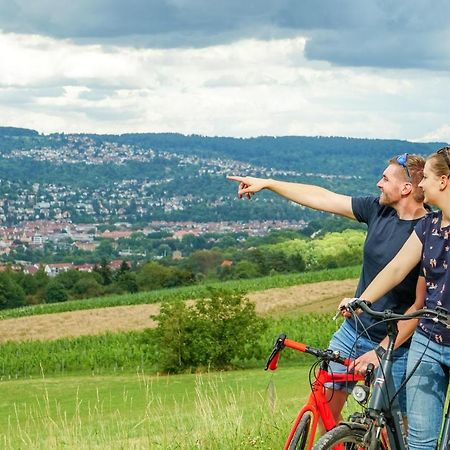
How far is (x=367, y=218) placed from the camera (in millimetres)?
5832

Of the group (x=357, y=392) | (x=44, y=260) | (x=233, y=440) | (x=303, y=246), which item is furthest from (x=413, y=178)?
(x=44, y=260)

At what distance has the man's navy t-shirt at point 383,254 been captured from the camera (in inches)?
218

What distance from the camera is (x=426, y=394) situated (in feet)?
15.9

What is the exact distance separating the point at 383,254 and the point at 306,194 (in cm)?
68

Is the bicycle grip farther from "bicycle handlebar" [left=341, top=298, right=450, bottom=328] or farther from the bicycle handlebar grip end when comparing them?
"bicycle handlebar" [left=341, top=298, right=450, bottom=328]

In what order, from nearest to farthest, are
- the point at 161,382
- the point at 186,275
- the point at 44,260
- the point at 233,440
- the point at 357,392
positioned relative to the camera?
the point at 357,392 → the point at 233,440 → the point at 161,382 → the point at 186,275 → the point at 44,260

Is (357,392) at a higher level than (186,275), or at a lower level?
higher

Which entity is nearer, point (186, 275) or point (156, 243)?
point (186, 275)

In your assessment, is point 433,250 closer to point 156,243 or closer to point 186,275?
point 186,275

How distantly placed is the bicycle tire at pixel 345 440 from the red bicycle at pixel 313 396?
147 mm

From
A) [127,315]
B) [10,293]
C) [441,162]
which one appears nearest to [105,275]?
[10,293]

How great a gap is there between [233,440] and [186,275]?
82946mm

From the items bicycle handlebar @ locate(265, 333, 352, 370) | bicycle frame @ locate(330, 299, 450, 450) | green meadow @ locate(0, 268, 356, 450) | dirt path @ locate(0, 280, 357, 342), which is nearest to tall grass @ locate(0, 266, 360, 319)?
dirt path @ locate(0, 280, 357, 342)

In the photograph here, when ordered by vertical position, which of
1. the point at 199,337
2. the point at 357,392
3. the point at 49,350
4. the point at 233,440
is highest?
the point at 357,392
